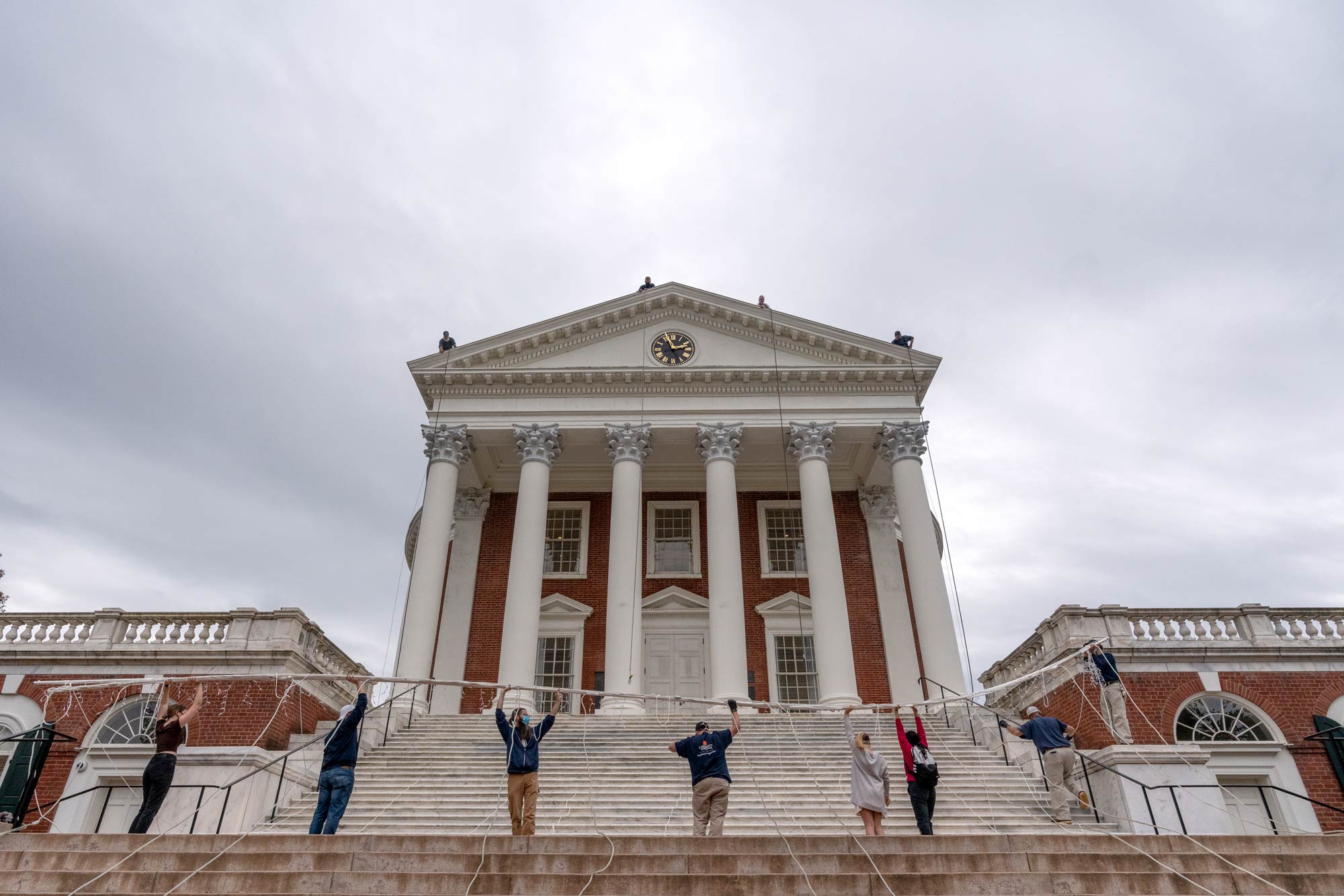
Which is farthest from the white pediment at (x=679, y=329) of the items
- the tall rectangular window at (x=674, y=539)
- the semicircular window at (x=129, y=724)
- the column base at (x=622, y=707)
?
the semicircular window at (x=129, y=724)

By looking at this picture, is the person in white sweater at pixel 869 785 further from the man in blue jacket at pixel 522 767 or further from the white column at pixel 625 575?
the white column at pixel 625 575

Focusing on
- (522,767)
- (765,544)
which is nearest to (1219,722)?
(765,544)

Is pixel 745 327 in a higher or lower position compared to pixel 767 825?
higher

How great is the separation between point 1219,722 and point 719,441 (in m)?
12.3

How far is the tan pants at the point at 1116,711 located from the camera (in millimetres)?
15602

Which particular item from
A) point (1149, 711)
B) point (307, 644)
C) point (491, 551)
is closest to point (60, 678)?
point (307, 644)

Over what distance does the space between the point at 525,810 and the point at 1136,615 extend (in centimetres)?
1356

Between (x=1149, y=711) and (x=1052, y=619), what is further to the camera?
(x=1052, y=619)

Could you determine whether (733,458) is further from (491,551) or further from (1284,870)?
(1284,870)

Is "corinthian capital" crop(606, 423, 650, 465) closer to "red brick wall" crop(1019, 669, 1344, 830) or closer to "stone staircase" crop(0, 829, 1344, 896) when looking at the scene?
"red brick wall" crop(1019, 669, 1344, 830)

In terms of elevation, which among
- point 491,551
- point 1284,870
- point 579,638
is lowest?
point 1284,870

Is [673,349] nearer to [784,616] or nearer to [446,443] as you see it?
[446,443]

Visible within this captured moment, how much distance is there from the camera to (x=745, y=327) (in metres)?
23.6

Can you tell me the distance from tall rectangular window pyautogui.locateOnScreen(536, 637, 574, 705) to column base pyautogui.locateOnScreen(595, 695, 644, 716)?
483 cm
